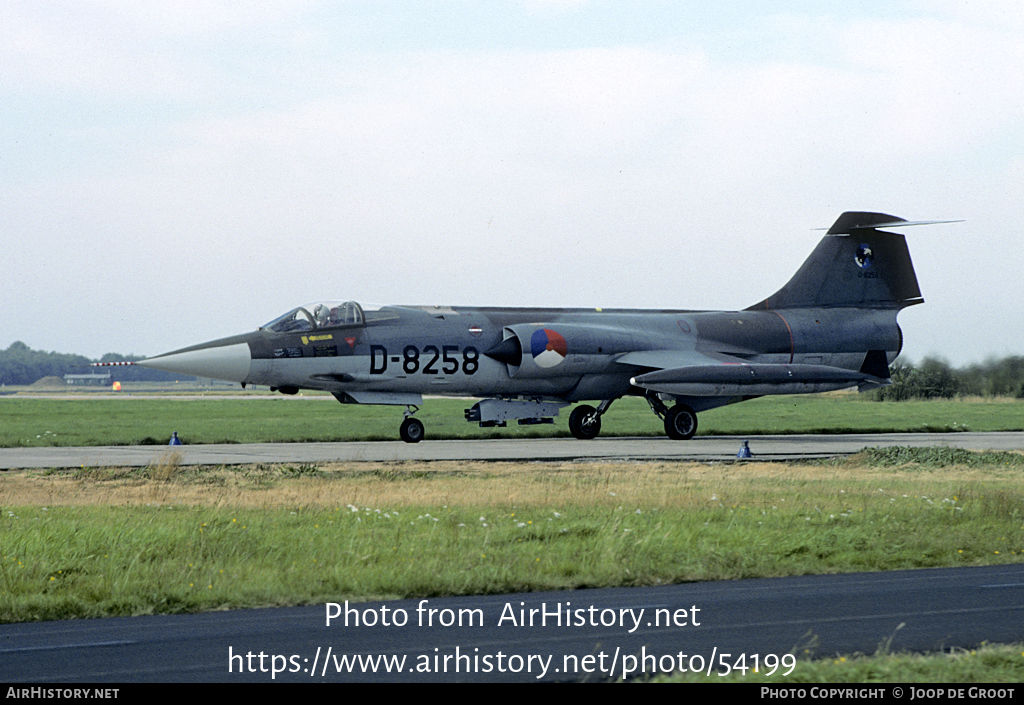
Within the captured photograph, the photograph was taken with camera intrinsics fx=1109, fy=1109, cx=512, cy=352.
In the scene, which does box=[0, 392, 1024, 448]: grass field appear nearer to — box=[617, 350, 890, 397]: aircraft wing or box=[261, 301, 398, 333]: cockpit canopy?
box=[617, 350, 890, 397]: aircraft wing

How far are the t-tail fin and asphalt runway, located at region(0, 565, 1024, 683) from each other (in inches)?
1020

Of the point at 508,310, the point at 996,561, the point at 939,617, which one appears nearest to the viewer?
the point at 939,617

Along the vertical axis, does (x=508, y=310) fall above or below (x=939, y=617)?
above

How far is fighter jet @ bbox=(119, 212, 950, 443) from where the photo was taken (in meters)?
28.1

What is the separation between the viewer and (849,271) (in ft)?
117

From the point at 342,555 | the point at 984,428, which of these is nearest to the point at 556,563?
the point at 342,555

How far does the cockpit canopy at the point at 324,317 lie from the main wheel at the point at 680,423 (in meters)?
8.62

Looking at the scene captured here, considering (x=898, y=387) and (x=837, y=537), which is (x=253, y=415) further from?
(x=837, y=537)

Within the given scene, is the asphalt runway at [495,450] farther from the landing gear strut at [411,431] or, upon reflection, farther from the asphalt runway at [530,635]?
the asphalt runway at [530,635]

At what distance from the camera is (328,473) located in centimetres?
2072

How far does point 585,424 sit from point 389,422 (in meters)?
11.6

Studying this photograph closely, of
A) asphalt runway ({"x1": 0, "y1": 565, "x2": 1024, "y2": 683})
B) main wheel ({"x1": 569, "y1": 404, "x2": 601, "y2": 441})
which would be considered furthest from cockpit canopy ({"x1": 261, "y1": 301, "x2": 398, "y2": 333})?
asphalt runway ({"x1": 0, "y1": 565, "x2": 1024, "y2": 683})

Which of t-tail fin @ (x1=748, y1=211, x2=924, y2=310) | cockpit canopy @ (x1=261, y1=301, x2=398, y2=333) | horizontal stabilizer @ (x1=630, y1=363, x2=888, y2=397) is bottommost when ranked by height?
horizontal stabilizer @ (x1=630, y1=363, x2=888, y2=397)

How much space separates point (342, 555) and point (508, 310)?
20304 mm
